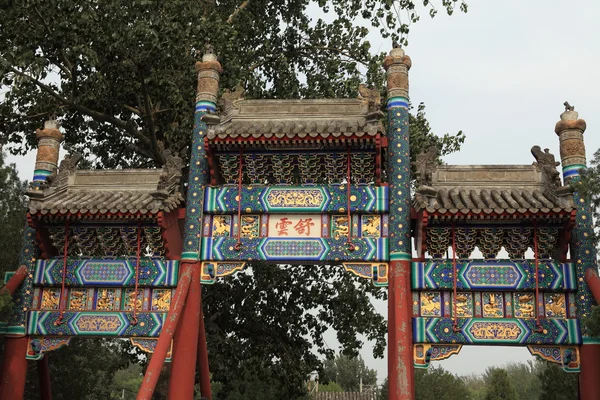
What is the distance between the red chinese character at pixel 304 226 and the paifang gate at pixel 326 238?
2 cm

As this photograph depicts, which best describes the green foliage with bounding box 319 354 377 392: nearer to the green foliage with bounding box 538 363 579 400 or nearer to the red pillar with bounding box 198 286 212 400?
the green foliage with bounding box 538 363 579 400

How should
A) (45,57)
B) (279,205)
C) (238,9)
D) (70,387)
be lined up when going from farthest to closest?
(70,387), (238,9), (45,57), (279,205)

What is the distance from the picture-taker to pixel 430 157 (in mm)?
9836

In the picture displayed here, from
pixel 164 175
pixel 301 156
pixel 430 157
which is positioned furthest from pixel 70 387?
pixel 430 157

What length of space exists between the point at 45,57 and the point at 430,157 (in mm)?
8512

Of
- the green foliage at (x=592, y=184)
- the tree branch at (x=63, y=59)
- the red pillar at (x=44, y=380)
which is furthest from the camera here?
the tree branch at (x=63, y=59)

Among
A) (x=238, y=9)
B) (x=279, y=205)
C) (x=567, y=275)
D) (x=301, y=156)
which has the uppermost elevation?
(x=238, y=9)

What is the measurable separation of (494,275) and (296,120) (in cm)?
371

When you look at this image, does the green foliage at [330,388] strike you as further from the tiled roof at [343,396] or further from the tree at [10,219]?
the tree at [10,219]

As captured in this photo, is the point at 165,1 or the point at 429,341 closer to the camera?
the point at 429,341

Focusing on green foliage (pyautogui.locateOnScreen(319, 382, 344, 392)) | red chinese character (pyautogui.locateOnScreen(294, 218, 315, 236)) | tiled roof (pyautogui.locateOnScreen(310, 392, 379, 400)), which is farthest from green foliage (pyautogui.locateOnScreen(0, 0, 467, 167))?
green foliage (pyautogui.locateOnScreen(319, 382, 344, 392))

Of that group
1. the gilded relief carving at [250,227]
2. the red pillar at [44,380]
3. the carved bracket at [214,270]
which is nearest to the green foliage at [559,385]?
the gilded relief carving at [250,227]

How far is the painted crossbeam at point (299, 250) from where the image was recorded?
9.36m

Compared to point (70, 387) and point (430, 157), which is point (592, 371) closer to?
point (430, 157)
